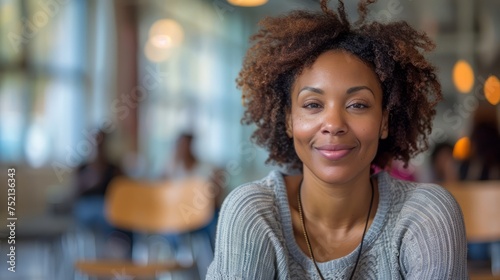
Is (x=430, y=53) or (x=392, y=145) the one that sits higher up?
(x=430, y=53)

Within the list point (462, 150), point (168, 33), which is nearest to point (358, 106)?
point (462, 150)

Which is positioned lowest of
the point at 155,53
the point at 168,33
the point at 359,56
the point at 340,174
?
the point at 340,174

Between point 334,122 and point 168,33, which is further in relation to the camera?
point 168,33

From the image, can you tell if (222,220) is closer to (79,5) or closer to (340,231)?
(340,231)

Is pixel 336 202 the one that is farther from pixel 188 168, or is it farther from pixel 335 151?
pixel 188 168

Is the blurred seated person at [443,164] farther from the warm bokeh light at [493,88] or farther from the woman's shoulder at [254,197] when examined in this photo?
the woman's shoulder at [254,197]

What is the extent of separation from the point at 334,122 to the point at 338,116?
0.04 feet

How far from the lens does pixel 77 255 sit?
13.1ft

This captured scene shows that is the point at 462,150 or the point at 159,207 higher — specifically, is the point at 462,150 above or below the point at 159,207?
above

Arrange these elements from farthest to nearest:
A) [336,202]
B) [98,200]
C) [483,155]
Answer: [98,200] → [483,155] → [336,202]

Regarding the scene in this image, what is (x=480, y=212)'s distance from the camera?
2576mm

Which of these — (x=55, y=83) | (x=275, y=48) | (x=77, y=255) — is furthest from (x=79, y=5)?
(x=275, y=48)

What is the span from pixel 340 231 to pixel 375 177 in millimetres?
135

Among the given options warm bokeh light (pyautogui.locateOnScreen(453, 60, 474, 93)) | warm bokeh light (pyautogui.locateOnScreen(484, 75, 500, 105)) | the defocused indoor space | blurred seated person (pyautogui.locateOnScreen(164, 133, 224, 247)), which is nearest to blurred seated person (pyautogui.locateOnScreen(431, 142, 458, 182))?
the defocused indoor space
